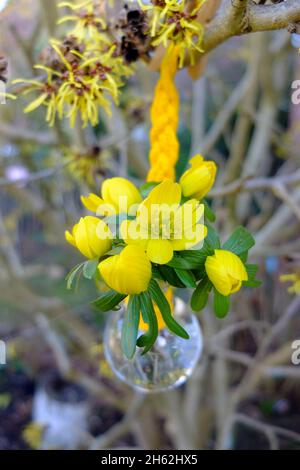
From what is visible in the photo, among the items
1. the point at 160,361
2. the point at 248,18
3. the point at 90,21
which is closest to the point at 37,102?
the point at 90,21

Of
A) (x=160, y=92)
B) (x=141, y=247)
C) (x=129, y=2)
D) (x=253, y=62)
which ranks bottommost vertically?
(x=141, y=247)

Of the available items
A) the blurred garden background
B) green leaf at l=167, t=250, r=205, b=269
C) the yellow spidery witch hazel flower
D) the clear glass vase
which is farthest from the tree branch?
the clear glass vase

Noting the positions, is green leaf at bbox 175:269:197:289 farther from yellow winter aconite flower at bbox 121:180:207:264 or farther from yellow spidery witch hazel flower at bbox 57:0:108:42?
yellow spidery witch hazel flower at bbox 57:0:108:42

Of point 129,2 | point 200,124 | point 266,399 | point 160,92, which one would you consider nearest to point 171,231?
point 160,92

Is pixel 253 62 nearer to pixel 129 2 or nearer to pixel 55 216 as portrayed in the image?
pixel 55 216

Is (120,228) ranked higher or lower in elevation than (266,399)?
lower
